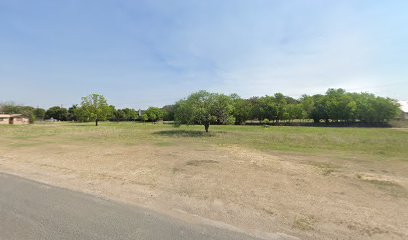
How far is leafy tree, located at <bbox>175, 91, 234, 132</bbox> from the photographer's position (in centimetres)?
3177

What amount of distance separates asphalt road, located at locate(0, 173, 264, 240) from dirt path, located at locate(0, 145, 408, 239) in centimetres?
50

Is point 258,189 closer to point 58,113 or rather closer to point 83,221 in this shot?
point 83,221

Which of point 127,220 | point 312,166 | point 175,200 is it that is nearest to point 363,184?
point 312,166

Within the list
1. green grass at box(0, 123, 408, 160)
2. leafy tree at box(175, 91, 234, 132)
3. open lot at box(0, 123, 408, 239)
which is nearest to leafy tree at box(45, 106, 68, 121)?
green grass at box(0, 123, 408, 160)

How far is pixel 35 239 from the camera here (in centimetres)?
420

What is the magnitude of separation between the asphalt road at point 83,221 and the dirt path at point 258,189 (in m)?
0.50

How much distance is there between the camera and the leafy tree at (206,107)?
3177 cm

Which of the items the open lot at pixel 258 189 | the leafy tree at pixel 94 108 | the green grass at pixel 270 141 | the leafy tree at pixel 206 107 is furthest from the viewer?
the leafy tree at pixel 94 108

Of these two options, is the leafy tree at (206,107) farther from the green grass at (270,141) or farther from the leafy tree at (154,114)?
the leafy tree at (154,114)

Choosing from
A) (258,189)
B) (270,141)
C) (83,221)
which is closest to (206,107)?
(270,141)

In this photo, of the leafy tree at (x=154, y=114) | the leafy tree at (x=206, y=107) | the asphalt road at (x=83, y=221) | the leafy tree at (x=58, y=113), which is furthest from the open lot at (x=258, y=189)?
the leafy tree at (x=58, y=113)

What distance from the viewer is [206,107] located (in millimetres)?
32219

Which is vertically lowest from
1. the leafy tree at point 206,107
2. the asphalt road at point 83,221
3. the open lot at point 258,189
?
the open lot at point 258,189

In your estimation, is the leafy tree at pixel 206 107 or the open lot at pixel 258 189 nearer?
the open lot at pixel 258 189
